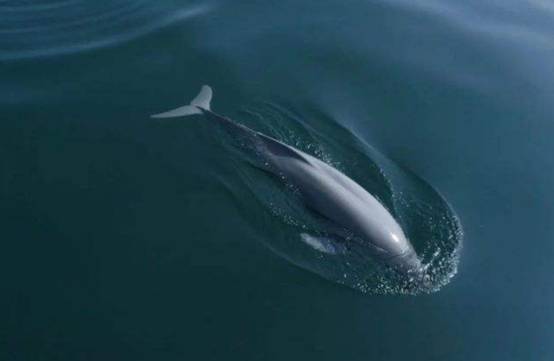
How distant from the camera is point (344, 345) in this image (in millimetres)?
16359

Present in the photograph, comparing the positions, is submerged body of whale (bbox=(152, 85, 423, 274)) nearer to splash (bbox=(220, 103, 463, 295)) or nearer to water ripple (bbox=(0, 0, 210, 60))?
splash (bbox=(220, 103, 463, 295))

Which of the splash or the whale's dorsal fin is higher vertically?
the whale's dorsal fin

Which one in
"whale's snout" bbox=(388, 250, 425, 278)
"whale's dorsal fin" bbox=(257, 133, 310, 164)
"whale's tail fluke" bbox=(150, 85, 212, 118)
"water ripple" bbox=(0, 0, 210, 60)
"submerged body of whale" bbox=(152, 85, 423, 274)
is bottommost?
"whale's snout" bbox=(388, 250, 425, 278)

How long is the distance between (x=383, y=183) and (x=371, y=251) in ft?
9.86

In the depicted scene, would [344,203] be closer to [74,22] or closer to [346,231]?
[346,231]

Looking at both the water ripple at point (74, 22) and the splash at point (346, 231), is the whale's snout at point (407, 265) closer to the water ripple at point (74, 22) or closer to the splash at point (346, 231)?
the splash at point (346, 231)

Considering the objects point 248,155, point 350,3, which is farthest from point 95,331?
point 350,3

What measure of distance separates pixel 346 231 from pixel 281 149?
339cm

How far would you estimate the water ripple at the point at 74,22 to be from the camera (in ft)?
80.9

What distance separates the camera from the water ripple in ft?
80.9

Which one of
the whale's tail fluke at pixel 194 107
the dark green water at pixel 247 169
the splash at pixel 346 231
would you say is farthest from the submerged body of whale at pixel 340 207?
the whale's tail fluke at pixel 194 107

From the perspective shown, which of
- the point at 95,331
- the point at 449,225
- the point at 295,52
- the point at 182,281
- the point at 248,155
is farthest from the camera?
the point at 295,52

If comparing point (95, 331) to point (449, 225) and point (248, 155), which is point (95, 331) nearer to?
point (248, 155)

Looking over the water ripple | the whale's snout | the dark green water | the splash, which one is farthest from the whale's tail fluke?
the whale's snout
